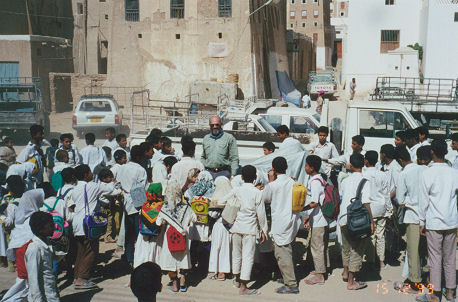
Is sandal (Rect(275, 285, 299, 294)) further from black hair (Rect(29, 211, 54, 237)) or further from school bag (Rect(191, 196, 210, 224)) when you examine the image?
black hair (Rect(29, 211, 54, 237))

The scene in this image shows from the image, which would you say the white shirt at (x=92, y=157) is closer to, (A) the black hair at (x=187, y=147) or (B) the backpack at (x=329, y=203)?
(A) the black hair at (x=187, y=147)

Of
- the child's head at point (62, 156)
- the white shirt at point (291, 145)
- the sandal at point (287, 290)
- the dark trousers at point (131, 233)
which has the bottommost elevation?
the sandal at point (287, 290)

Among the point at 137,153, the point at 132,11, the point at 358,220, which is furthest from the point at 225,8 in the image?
the point at 358,220

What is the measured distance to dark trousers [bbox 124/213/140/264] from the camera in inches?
265

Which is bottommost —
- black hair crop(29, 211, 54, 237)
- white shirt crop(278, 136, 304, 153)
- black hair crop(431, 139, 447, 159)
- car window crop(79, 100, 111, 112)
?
black hair crop(29, 211, 54, 237)

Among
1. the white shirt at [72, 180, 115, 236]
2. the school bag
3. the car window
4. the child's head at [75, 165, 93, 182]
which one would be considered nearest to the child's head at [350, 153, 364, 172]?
the school bag

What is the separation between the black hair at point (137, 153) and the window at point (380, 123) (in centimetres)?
508

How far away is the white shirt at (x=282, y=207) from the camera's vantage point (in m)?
6.01

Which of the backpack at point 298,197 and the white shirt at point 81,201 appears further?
the white shirt at point 81,201

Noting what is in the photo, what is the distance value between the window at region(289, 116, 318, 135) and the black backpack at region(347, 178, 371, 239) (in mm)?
5276

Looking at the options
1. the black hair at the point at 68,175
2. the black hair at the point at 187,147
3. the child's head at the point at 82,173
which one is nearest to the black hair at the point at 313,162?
the black hair at the point at 187,147

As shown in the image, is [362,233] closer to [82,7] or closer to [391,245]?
[391,245]

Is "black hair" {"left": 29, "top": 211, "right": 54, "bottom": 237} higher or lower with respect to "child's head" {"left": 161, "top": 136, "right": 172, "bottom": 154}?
lower

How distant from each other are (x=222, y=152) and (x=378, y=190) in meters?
2.38
